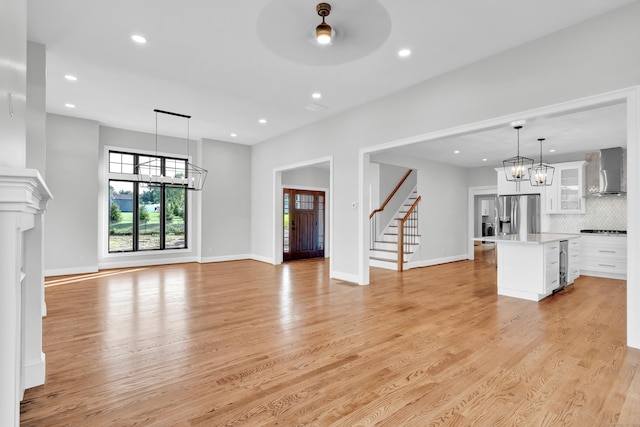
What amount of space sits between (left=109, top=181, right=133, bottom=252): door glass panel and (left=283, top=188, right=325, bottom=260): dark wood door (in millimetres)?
3797

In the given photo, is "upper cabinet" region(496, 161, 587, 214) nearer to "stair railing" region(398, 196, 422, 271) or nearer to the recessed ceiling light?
"stair railing" region(398, 196, 422, 271)

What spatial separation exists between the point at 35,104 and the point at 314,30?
11.1 feet

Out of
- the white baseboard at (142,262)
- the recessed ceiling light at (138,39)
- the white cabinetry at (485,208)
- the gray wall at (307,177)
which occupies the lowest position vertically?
the white baseboard at (142,262)

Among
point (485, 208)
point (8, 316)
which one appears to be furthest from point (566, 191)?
point (8, 316)

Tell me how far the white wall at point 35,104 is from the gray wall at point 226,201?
4386 mm

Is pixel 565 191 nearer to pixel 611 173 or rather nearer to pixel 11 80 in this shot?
pixel 611 173

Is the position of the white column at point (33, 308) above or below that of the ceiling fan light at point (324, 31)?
below

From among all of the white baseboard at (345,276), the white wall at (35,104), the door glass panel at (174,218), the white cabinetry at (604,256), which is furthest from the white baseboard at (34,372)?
the white cabinetry at (604,256)

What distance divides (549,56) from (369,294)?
374cm

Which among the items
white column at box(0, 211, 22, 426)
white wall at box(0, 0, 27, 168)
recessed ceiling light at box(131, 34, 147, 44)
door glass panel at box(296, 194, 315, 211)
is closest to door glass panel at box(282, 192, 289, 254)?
door glass panel at box(296, 194, 315, 211)

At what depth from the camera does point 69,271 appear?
Result: 255 inches

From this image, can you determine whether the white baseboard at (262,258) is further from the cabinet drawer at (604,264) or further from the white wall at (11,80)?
the cabinet drawer at (604,264)

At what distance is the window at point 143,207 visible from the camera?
292 inches

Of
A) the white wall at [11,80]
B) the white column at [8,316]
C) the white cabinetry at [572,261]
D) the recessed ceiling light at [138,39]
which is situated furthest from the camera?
the white cabinetry at [572,261]
